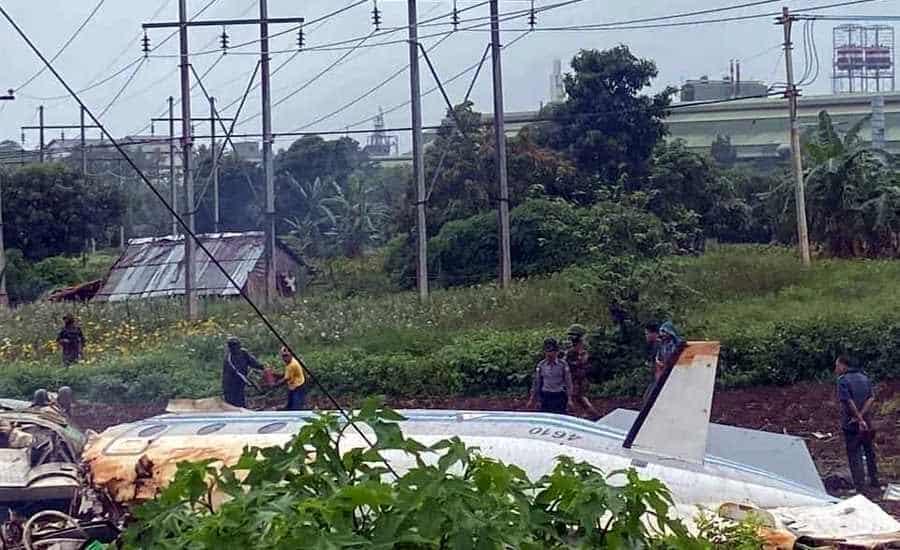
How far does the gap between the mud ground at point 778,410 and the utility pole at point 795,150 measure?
A: 770 centimetres

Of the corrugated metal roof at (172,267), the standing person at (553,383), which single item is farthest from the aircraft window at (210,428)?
the corrugated metal roof at (172,267)

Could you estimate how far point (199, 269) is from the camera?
25453 mm

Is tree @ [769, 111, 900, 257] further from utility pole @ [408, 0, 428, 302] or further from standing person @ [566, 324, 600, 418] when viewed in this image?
standing person @ [566, 324, 600, 418]

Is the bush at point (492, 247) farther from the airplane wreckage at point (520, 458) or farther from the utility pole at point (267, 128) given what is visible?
the airplane wreckage at point (520, 458)

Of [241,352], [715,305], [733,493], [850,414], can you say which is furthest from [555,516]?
[715,305]

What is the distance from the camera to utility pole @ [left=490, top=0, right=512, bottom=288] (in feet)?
71.6

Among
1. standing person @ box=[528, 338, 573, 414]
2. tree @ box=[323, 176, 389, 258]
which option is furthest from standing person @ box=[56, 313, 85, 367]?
tree @ box=[323, 176, 389, 258]

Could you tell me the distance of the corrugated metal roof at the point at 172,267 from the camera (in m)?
24.9

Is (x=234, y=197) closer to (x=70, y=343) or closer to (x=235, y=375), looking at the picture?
(x=70, y=343)

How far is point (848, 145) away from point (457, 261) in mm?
8281

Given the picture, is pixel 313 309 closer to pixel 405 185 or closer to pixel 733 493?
pixel 405 185

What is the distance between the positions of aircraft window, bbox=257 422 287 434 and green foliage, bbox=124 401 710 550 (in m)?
3.11

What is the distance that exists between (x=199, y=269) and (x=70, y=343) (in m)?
6.64

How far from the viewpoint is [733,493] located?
20.4 feet
